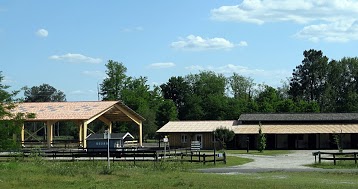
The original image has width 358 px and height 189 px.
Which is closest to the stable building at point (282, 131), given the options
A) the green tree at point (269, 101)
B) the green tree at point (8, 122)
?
the green tree at point (269, 101)

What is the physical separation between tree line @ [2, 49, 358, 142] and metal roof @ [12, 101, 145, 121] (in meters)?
27.8

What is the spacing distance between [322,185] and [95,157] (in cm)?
2777

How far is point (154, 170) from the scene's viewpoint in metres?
33.6

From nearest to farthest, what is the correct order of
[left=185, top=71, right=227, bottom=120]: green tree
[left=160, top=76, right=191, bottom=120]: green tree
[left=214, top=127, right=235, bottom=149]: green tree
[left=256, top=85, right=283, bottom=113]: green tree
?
[left=214, top=127, right=235, bottom=149]: green tree < [left=256, top=85, right=283, bottom=113]: green tree < [left=185, top=71, right=227, bottom=120]: green tree < [left=160, top=76, right=191, bottom=120]: green tree

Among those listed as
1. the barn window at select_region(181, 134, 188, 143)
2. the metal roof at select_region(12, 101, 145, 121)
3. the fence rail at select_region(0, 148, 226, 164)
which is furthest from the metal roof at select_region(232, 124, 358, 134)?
the fence rail at select_region(0, 148, 226, 164)

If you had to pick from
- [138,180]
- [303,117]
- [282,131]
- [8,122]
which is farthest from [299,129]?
[138,180]

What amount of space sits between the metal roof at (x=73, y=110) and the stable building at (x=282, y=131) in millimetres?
6015

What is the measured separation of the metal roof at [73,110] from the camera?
65188 mm

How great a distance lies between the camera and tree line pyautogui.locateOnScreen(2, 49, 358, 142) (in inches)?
4008

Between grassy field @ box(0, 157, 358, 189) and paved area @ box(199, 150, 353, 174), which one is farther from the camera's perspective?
paved area @ box(199, 150, 353, 174)

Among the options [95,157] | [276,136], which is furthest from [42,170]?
[276,136]

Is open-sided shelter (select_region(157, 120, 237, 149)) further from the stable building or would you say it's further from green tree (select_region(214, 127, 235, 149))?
green tree (select_region(214, 127, 235, 149))

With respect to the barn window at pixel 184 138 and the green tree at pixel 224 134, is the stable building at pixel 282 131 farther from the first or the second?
the green tree at pixel 224 134

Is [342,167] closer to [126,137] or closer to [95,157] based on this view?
[95,157]
